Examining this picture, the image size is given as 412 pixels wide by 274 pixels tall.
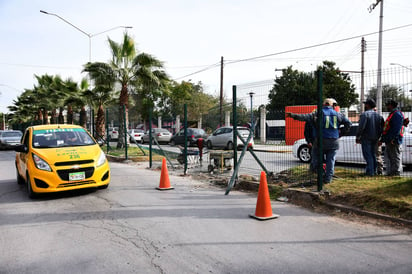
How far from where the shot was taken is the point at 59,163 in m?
→ 6.75

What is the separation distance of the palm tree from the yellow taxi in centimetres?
965

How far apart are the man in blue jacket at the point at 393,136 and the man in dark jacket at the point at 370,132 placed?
7.2 inches

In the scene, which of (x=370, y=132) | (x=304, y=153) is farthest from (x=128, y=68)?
(x=370, y=132)

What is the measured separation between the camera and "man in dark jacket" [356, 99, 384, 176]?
759 cm

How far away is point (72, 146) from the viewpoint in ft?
24.8

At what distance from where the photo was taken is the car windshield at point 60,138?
7.60m

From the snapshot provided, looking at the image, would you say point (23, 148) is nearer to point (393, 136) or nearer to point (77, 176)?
point (77, 176)

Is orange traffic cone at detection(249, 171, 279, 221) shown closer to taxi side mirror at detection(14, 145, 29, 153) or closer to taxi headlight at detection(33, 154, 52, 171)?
taxi headlight at detection(33, 154, 52, 171)

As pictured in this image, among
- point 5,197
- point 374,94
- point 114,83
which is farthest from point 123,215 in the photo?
point 114,83

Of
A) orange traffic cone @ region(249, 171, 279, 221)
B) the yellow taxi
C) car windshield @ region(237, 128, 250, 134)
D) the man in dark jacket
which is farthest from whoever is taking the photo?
car windshield @ region(237, 128, 250, 134)

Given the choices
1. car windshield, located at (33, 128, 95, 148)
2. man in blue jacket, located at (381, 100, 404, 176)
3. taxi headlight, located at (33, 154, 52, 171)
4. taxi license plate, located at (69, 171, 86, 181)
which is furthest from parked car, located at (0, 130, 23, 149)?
man in blue jacket, located at (381, 100, 404, 176)

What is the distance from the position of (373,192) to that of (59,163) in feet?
19.7

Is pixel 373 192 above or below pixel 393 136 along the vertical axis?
below

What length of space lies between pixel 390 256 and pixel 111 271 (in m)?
3.08
